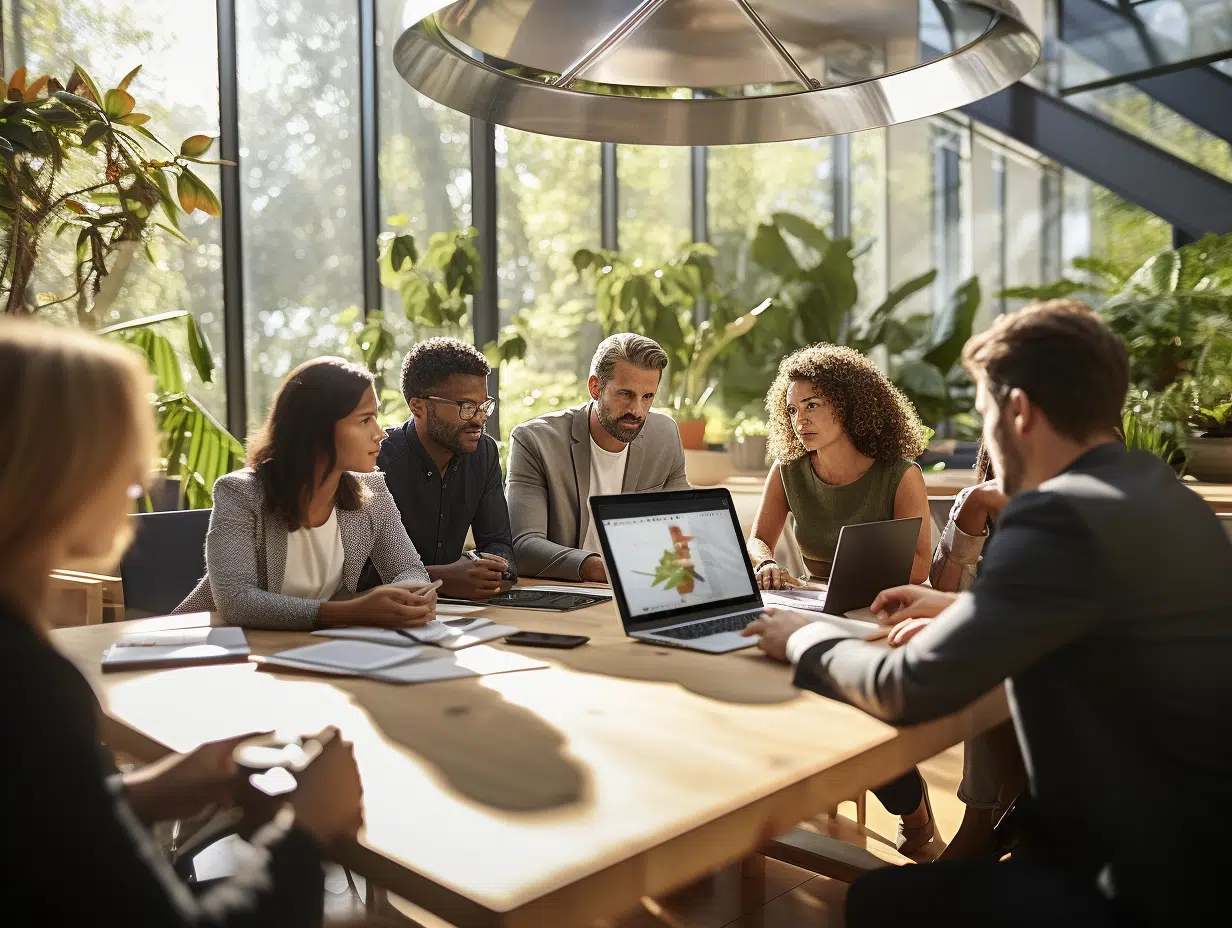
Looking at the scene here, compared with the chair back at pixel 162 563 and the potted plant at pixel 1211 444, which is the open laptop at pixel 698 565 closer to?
the chair back at pixel 162 563

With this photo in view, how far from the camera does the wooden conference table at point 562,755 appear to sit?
104 centimetres

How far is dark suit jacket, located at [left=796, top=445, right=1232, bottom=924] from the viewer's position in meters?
1.23

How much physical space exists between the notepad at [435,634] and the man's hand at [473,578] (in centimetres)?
33

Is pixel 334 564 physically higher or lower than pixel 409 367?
lower

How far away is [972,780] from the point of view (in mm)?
2482

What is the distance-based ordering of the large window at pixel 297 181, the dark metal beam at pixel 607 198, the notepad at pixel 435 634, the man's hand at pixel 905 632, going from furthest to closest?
1. the dark metal beam at pixel 607 198
2. the large window at pixel 297 181
3. the notepad at pixel 435 634
4. the man's hand at pixel 905 632

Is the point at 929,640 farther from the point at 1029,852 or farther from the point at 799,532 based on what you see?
the point at 799,532

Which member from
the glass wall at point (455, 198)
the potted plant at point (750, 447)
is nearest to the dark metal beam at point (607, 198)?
the glass wall at point (455, 198)

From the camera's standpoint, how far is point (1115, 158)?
6621 mm

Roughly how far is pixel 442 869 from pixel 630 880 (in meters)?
0.18

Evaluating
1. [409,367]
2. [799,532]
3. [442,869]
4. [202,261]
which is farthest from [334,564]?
[202,261]

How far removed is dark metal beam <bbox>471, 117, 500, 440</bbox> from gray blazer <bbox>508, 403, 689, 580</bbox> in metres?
2.35

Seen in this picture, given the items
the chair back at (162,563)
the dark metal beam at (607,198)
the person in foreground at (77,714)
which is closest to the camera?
the person in foreground at (77,714)

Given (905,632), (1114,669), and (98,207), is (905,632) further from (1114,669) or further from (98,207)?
(98,207)
